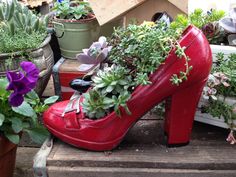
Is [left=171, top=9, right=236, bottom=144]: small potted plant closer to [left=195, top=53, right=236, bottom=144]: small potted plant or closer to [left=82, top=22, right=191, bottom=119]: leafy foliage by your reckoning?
[left=195, top=53, right=236, bottom=144]: small potted plant

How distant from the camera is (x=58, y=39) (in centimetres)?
153

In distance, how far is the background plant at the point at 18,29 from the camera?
124 cm

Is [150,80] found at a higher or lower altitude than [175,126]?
higher

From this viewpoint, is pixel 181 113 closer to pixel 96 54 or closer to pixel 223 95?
pixel 223 95

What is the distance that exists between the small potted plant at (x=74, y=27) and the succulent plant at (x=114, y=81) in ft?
2.03

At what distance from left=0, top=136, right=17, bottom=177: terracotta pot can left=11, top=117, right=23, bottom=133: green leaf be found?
0.05m

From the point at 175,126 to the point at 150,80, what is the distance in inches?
6.0

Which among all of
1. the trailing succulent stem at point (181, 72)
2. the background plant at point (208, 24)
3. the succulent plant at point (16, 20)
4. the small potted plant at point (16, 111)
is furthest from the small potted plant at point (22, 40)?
the trailing succulent stem at point (181, 72)

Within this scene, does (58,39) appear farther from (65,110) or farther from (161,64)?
(161,64)

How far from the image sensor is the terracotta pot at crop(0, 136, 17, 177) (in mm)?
999

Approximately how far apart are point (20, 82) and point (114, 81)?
0.23 metres

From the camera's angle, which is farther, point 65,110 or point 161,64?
point 65,110

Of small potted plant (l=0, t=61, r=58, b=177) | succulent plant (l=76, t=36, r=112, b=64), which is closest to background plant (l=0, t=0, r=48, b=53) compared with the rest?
small potted plant (l=0, t=61, r=58, b=177)

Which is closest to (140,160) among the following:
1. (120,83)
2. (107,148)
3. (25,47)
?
(107,148)
